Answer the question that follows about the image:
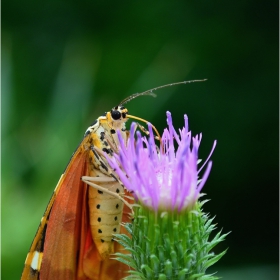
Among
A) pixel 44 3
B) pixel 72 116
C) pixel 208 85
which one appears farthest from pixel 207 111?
pixel 44 3

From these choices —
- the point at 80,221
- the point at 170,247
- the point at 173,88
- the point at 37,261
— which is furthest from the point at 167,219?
the point at 173,88

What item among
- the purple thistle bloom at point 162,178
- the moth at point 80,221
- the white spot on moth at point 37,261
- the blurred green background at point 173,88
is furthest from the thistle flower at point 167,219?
the blurred green background at point 173,88

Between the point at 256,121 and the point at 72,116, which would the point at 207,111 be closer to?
the point at 256,121

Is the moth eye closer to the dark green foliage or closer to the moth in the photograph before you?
the moth

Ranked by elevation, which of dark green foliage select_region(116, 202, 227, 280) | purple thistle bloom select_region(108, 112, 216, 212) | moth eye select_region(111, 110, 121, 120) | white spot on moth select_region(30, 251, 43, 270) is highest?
moth eye select_region(111, 110, 121, 120)

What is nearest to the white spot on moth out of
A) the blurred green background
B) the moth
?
the moth

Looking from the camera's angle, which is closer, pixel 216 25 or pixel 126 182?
pixel 126 182

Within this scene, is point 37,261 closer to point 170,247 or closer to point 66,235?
point 66,235
